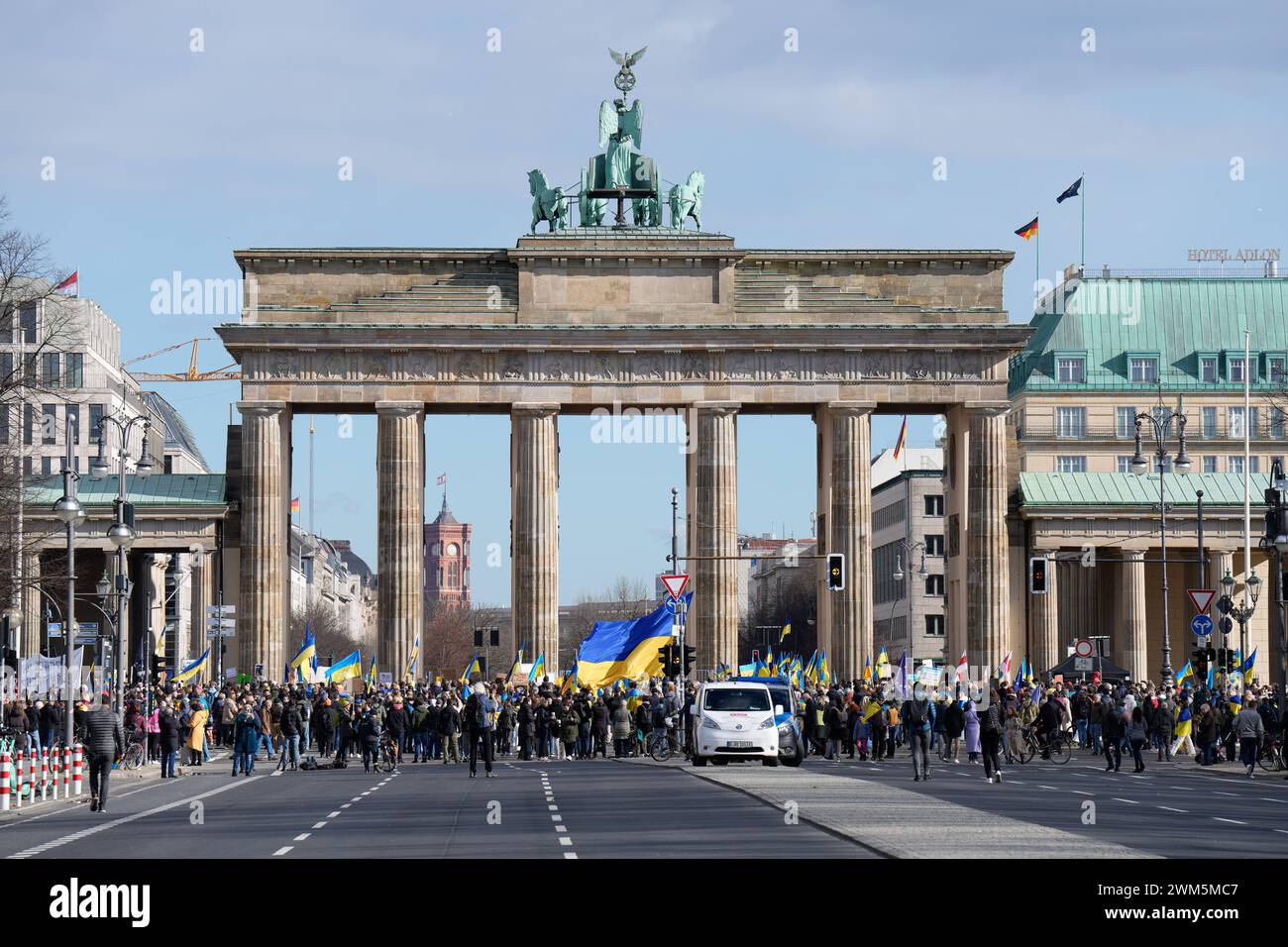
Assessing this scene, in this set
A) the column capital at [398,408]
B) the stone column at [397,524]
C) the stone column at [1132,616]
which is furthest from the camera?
the stone column at [1132,616]

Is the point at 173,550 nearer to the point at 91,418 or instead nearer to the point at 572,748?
the point at 572,748

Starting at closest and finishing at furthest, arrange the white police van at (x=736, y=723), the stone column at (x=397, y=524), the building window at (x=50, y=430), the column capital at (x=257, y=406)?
the white police van at (x=736, y=723) → the column capital at (x=257, y=406) → the stone column at (x=397, y=524) → the building window at (x=50, y=430)

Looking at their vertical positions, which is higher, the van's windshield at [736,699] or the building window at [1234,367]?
the building window at [1234,367]

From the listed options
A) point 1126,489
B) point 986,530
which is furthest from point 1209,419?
point 986,530

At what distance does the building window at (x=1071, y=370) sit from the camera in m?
128

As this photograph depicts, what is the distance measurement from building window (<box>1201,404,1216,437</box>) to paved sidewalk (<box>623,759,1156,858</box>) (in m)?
85.8

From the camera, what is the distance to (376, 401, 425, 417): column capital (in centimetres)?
8962

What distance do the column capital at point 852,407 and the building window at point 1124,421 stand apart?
3947 cm

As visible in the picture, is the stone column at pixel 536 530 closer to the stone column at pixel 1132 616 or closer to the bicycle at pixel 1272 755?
the stone column at pixel 1132 616

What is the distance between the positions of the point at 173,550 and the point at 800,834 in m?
69.5

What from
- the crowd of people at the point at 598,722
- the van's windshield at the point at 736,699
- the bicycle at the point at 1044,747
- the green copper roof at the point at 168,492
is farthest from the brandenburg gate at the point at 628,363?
the van's windshield at the point at 736,699

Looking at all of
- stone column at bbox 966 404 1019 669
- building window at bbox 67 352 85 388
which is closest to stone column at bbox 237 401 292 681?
stone column at bbox 966 404 1019 669
